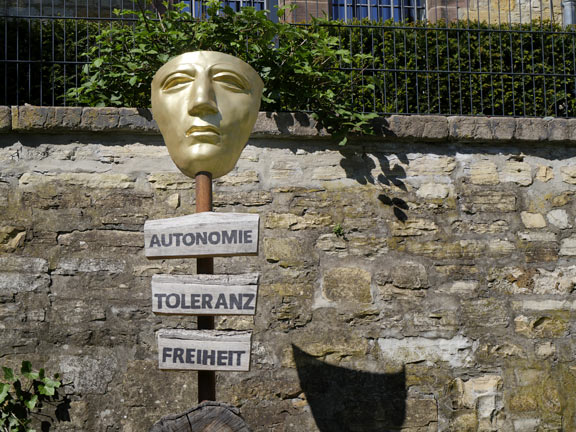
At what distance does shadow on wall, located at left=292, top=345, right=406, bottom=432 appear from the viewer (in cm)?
416

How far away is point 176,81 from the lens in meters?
3.39

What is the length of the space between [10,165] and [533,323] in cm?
312

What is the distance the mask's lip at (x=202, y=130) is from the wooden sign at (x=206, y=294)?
24.2 inches

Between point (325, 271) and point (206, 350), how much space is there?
138 cm

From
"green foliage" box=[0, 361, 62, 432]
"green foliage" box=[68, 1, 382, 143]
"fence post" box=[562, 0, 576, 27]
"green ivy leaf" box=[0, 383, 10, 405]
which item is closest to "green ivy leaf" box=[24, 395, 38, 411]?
"green foliage" box=[0, 361, 62, 432]

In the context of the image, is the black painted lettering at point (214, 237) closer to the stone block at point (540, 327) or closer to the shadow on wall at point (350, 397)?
the shadow on wall at point (350, 397)

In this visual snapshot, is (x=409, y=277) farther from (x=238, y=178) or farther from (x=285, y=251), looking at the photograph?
(x=238, y=178)

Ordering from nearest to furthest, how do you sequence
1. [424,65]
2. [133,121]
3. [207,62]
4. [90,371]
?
[207,62] < [90,371] < [133,121] < [424,65]

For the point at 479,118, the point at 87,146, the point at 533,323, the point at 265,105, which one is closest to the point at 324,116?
the point at 265,105

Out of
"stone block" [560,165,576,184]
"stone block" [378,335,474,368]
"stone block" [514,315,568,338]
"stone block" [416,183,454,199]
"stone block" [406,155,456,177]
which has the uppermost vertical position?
"stone block" [406,155,456,177]

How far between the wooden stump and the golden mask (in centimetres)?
100

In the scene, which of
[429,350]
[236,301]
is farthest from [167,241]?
[429,350]

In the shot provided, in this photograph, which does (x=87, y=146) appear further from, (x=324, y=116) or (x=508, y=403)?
(x=508, y=403)

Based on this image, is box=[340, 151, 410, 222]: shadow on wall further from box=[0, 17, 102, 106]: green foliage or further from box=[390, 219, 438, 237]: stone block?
box=[0, 17, 102, 106]: green foliage
